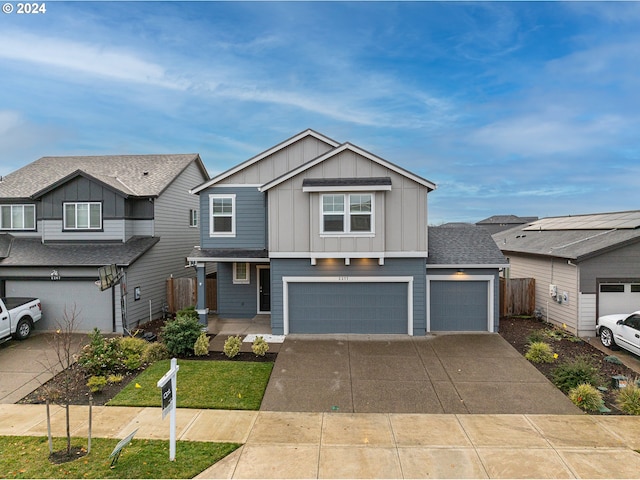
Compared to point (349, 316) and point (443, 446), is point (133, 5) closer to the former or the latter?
point (349, 316)

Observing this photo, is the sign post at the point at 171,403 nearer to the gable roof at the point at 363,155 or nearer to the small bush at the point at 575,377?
the gable roof at the point at 363,155

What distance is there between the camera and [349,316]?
12.7 metres

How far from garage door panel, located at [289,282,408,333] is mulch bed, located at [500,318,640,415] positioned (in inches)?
159

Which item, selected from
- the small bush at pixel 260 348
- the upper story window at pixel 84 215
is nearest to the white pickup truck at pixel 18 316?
the upper story window at pixel 84 215

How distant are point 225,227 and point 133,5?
8259 millimetres

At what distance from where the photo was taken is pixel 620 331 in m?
10.8

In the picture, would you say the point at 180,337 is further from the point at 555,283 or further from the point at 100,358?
the point at 555,283

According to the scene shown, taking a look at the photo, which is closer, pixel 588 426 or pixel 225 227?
pixel 588 426

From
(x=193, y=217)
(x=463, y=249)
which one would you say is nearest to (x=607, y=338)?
(x=463, y=249)

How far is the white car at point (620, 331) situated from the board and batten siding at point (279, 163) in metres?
11.7

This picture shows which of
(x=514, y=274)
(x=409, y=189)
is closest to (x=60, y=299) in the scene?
(x=409, y=189)

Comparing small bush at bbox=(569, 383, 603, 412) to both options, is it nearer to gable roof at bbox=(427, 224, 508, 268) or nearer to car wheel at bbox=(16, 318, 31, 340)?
gable roof at bbox=(427, 224, 508, 268)

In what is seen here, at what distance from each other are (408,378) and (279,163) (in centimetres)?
951

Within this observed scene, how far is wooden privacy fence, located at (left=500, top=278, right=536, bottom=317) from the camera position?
15406 millimetres
